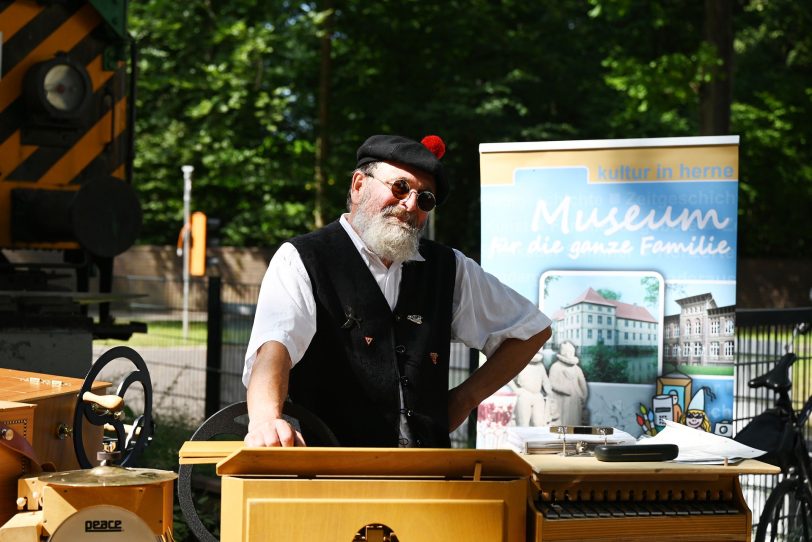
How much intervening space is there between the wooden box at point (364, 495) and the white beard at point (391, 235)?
117 centimetres

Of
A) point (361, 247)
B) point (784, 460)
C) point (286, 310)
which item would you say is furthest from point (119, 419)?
point (784, 460)

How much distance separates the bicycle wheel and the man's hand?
339 cm

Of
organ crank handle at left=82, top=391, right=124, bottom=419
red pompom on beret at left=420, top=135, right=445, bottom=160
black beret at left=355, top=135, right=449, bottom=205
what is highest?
red pompom on beret at left=420, top=135, right=445, bottom=160

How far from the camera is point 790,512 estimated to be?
5551mm

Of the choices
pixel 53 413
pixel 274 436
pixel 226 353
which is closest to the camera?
pixel 274 436

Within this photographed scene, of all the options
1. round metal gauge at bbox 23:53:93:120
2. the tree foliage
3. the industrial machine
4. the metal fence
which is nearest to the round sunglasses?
the metal fence

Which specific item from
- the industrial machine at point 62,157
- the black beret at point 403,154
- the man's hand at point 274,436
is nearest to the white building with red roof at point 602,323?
the black beret at point 403,154

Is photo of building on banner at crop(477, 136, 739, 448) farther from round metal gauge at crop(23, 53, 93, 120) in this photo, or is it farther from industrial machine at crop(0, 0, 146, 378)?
round metal gauge at crop(23, 53, 93, 120)

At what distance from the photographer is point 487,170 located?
4.98 m

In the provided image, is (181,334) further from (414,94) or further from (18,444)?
(414,94)

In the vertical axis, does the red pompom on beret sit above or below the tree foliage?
below

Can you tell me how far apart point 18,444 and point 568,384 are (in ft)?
8.46

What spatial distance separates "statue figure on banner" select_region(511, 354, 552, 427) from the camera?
4871mm

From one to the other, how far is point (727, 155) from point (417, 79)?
25.4 metres
